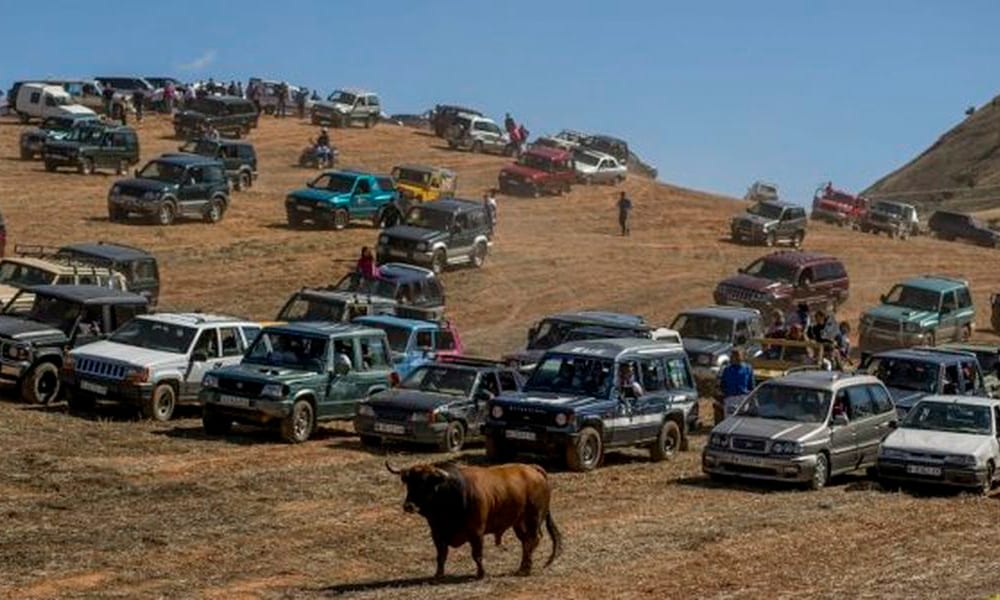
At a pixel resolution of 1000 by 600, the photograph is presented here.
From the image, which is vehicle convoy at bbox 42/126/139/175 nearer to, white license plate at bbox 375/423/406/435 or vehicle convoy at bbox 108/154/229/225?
vehicle convoy at bbox 108/154/229/225

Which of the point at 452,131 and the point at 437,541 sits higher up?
the point at 452,131

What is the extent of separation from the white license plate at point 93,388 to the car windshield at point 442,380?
14.1ft

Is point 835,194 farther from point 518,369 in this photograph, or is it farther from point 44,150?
point 518,369

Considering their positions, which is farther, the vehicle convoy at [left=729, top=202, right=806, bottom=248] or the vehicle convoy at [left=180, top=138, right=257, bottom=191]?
the vehicle convoy at [left=729, top=202, right=806, bottom=248]

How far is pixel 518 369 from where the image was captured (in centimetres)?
2909

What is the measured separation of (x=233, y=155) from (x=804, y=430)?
3843 centimetres

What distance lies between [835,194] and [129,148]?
29454 millimetres

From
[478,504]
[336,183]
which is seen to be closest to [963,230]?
[336,183]

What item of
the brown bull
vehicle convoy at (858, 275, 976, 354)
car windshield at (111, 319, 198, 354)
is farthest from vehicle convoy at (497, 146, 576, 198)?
the brown bull

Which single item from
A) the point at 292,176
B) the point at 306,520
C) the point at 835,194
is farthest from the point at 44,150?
the point at 306,520

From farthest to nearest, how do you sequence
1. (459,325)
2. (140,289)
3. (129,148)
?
(129,148) → (459,325) → (140,289)

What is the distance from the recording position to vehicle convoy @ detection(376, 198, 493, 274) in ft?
160

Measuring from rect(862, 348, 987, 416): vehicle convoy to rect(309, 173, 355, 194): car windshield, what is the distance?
27.4 meters

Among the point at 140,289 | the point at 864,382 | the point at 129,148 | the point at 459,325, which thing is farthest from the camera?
the point at 129,148
